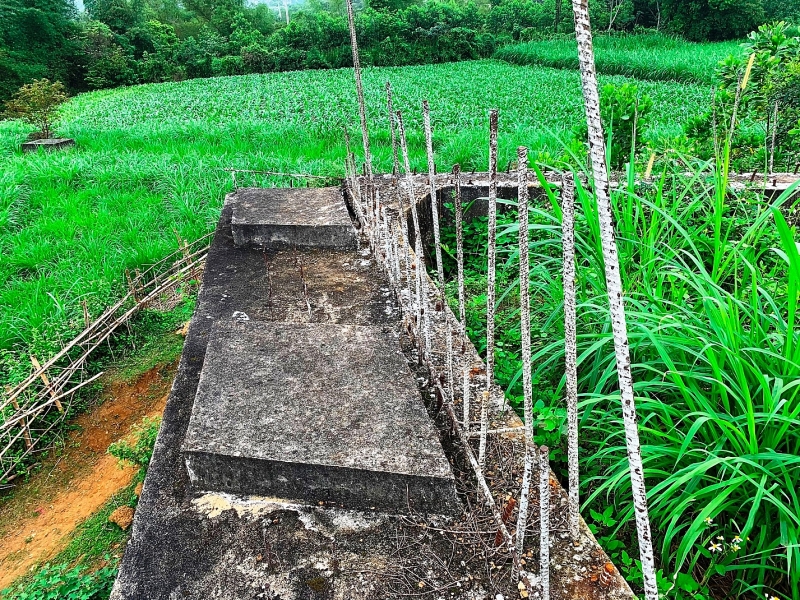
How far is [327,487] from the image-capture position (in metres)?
1.71

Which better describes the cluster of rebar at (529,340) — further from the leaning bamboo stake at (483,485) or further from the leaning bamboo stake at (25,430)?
the leaning bamboo stake at (25,430)

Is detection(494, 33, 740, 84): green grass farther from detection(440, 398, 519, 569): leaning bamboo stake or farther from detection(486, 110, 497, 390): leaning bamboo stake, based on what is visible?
detection(440, 398, 519, 569): leaning bamboo stake

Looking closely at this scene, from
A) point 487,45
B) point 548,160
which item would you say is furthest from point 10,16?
point 548,160

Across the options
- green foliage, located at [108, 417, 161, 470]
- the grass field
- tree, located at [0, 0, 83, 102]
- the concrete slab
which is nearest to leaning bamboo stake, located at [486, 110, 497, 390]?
the concrete slab

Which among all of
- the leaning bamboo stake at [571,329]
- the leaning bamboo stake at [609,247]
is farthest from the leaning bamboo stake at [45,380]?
the leaning bamboo stake at [609,247]

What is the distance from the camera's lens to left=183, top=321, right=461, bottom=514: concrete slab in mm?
1674

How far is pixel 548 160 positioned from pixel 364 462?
351 centimetres

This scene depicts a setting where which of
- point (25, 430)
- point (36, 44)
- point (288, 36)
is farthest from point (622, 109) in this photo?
point (36, 44)

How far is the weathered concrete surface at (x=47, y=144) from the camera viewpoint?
9.15 m

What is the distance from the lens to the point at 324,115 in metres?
11.7

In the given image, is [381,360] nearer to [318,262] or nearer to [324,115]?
[318,262]

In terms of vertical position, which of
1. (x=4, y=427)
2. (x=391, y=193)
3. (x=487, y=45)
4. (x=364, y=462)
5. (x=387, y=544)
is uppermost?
(x=487, y=45)

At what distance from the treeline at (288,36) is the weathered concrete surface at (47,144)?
1538cm

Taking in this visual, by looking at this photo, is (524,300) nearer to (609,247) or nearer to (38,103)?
(609,247)
